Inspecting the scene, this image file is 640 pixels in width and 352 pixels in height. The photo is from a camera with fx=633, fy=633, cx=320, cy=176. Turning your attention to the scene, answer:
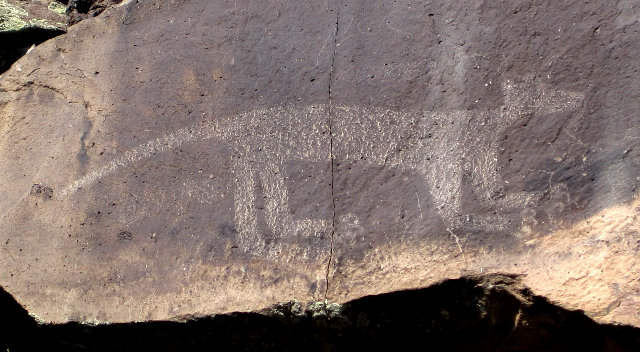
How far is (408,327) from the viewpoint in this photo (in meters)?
1.69

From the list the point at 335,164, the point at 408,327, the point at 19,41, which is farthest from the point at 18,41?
the point at 408,327

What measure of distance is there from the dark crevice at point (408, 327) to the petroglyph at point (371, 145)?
182mm

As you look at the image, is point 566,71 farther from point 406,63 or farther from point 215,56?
point 215,56

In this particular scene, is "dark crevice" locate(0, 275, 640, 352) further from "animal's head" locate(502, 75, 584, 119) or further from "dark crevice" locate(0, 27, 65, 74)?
"dark crevice" locate(0, 27, 65, 74)

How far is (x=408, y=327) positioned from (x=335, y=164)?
0.48 meters

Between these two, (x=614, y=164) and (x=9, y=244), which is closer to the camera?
(x=614, y=164)

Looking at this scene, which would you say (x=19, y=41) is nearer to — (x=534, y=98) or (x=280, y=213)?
(x=280, y=213)

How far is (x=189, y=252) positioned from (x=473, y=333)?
0.80 meters

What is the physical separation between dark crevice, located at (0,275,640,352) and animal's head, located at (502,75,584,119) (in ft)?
1.45

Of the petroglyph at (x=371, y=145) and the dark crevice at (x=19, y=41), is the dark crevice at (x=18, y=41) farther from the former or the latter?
the petroglyph at (x=371, y=145)

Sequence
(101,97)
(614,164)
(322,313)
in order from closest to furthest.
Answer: (614,164) → (322,313) → (101,97)

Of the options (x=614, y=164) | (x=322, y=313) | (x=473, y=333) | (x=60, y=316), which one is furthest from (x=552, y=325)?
(x=60, y=316)

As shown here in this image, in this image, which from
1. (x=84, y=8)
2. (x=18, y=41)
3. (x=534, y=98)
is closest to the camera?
(x=534, y=98)

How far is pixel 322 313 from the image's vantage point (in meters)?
1.69
